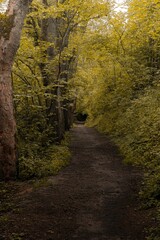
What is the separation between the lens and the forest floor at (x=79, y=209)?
5.11 m

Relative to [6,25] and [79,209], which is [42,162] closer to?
[79,209]

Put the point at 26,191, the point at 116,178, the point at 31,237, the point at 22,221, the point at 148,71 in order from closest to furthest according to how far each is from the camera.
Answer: the point at 31,237 → the point at 22,221 → the point at 26,191 → the point at 116,178 → the point at 148,71

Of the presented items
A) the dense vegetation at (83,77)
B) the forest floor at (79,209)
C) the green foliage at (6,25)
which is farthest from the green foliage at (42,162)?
the green foliage at (6,25)

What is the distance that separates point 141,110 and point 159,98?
143 centimetres

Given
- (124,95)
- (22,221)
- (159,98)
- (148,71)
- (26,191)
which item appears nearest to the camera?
(22,221)

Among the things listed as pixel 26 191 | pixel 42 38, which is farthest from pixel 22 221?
pixel 42 38

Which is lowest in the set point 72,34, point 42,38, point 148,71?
point 148,71

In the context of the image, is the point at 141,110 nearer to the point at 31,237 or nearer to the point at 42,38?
Result: the point at 42,38

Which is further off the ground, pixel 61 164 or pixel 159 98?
pixel 159 98

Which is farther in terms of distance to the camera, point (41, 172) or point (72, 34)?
point (72, 34)

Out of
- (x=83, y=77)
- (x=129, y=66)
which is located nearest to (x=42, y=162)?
(x=129, y=66)

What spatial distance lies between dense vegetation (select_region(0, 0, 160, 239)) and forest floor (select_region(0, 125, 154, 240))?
668mm

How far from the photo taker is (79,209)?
6.33 m

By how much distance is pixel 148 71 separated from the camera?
48.9 feet
